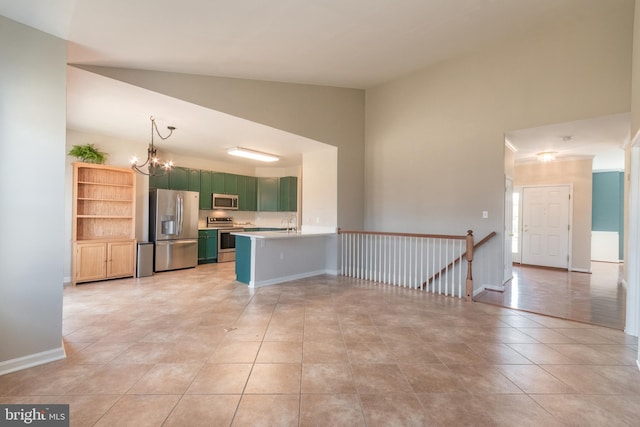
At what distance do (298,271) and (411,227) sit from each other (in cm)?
237

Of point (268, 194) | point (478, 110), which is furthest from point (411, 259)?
point (268, 194)

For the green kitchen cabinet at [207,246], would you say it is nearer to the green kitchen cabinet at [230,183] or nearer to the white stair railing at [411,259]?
the green kitchen cabinet at [230,183]

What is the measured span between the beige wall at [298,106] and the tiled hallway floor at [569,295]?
9.85ft

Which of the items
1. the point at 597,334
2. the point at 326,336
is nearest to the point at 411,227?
the point at 597,334

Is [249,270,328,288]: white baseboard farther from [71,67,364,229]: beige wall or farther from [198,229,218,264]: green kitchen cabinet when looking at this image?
[198,229,218,264]: green kitchen cabinet

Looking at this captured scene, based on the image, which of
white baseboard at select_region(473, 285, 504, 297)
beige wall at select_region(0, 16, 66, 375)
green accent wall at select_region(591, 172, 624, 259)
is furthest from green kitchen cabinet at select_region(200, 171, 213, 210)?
green accent wall at select_region(591, 172, 624, 259)

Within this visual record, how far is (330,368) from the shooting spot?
2279mm

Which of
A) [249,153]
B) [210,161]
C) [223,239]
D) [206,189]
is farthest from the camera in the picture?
[210,161]

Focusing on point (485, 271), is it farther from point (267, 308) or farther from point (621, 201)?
point (621, 201)

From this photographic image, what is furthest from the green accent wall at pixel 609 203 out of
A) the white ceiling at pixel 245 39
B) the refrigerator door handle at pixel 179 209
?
the refrigerator door handle at pixel 179 209

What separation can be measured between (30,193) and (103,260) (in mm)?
3470

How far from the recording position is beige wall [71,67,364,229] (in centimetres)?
357

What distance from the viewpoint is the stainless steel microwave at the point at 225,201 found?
7315mm

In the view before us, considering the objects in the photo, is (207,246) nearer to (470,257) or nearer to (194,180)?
(194,180)
